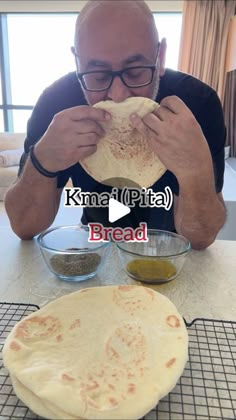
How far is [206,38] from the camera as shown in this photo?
400cm

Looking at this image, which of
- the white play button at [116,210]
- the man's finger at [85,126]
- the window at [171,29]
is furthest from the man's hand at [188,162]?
the window at [171,29]

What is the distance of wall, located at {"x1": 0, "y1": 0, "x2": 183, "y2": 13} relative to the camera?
4.16m

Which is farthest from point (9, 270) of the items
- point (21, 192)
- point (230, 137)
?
point (230, 137)

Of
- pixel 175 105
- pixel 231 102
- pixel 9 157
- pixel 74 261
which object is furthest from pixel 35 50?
pixel 74 261

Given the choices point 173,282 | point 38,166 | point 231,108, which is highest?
point 38,166

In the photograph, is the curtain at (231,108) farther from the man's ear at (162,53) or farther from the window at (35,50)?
the man's ear at (162,53)

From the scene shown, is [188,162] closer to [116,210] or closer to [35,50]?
[116,210]

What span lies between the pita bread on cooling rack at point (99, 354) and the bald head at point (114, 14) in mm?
744

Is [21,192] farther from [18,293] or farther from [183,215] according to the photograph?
[183,215]

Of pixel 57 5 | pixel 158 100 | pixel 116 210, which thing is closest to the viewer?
pixel 158 100

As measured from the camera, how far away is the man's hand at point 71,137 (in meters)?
0.94

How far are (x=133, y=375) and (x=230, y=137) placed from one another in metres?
3.66

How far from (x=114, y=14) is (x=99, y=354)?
90cm

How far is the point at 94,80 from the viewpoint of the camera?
0.99 metres
